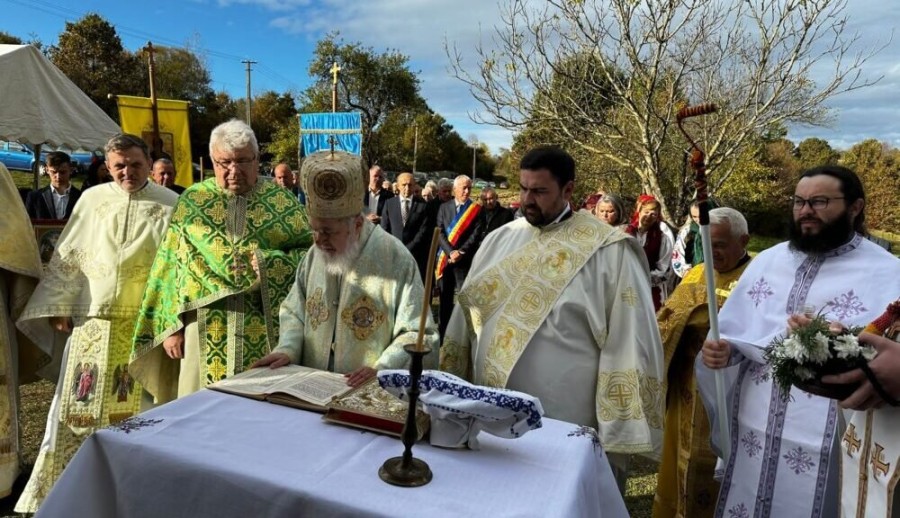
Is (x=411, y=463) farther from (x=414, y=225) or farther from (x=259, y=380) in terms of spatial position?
(x=414, y=225)

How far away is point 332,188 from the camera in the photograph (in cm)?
247

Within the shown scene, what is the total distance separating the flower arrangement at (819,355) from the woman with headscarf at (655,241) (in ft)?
15.9

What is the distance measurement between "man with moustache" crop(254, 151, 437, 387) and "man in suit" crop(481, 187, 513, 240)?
513 cm

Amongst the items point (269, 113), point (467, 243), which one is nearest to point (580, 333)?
point (467, 243)

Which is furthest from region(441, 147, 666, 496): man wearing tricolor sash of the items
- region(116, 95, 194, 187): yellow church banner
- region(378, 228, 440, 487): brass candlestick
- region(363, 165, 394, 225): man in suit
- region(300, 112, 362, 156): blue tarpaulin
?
region(300, 112, 362, 156): blue tarpaulin

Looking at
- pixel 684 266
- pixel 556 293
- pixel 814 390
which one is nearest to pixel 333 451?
pixel 556 293

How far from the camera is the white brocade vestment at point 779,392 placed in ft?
8.28

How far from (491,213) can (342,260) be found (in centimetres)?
544

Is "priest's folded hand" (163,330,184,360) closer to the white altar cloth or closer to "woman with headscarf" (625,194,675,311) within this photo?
the white altar cloth

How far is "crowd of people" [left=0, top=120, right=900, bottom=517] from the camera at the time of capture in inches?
99.4

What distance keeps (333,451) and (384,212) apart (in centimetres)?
693

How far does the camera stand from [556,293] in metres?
2.67

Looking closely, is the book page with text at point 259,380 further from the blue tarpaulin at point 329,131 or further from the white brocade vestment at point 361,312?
the blue tarpaulin at point 329,131

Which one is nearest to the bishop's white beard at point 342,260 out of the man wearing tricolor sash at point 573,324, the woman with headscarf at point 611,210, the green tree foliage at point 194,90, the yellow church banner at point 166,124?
the man wearing tricolor sash at point 573,324
